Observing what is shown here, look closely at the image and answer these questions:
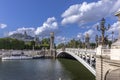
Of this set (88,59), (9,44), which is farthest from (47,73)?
(9,44)

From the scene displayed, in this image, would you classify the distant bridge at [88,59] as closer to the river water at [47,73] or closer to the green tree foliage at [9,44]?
the river water at [47,73]

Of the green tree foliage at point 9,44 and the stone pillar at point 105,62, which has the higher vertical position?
the green tree foliage at point 9,44

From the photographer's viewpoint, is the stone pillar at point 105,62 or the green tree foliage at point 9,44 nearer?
the stone pillar at point 105,62

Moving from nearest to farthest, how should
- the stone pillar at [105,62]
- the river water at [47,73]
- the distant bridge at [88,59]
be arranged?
1. the stone pillar at [105,62]
2. the distant bridge at [88,59]
3. the river water at [47,73]

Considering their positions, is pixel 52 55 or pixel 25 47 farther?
pixel 25 47

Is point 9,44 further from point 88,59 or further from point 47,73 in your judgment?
point 88,59

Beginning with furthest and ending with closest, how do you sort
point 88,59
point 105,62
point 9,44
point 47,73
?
point 9,44
point 47,73
point 88,59
point 105,62

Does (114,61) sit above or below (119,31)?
below

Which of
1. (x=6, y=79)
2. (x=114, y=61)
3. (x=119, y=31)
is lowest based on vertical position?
(x=6, y=79)

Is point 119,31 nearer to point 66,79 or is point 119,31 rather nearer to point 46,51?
point 66,79

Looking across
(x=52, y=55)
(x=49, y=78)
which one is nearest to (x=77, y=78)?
(x=49, y=78)

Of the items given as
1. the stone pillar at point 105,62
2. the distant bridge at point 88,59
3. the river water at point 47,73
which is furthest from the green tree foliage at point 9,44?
the stone pillar at point 105,62

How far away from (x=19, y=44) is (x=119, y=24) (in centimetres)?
13252

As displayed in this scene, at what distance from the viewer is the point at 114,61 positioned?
16688mm
